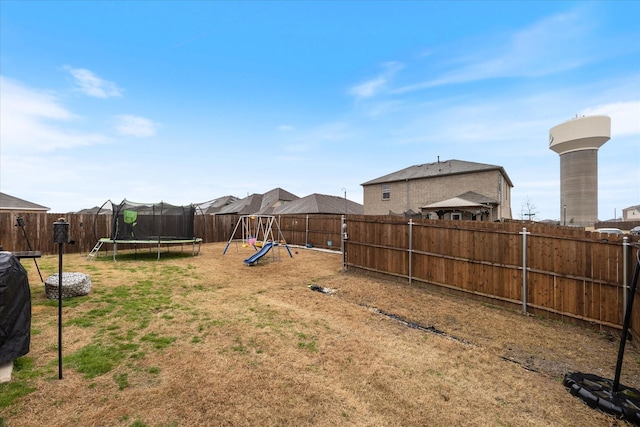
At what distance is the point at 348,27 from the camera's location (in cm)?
1077

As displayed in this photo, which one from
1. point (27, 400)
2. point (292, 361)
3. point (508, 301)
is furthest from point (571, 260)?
point (27, 400)

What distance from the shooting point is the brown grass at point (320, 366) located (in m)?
2.46

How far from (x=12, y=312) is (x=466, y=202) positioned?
1470cm

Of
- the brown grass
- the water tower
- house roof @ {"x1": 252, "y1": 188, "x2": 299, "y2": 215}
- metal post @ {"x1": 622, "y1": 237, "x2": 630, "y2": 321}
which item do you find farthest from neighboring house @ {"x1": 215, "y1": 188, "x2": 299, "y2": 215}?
the water tower

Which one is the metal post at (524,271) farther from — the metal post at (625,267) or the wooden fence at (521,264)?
the metal post at (625,267)

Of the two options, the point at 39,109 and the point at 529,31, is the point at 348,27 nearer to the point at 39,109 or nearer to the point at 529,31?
the point at 529,31

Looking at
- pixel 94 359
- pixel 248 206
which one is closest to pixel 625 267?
pixel 94 359

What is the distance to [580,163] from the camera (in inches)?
1419

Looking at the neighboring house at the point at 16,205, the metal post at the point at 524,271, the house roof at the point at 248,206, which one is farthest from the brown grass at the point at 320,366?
the house roof at the point at 248,206

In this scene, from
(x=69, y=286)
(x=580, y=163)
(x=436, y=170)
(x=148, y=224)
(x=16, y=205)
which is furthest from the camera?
(x=580, y=163)

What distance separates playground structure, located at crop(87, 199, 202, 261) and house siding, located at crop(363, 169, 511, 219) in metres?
14.9

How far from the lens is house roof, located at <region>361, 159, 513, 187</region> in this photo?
1822cm

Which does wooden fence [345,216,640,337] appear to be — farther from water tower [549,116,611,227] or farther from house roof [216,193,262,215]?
water tower [549,116,611,227]

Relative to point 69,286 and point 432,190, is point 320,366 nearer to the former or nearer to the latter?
point 69,286
